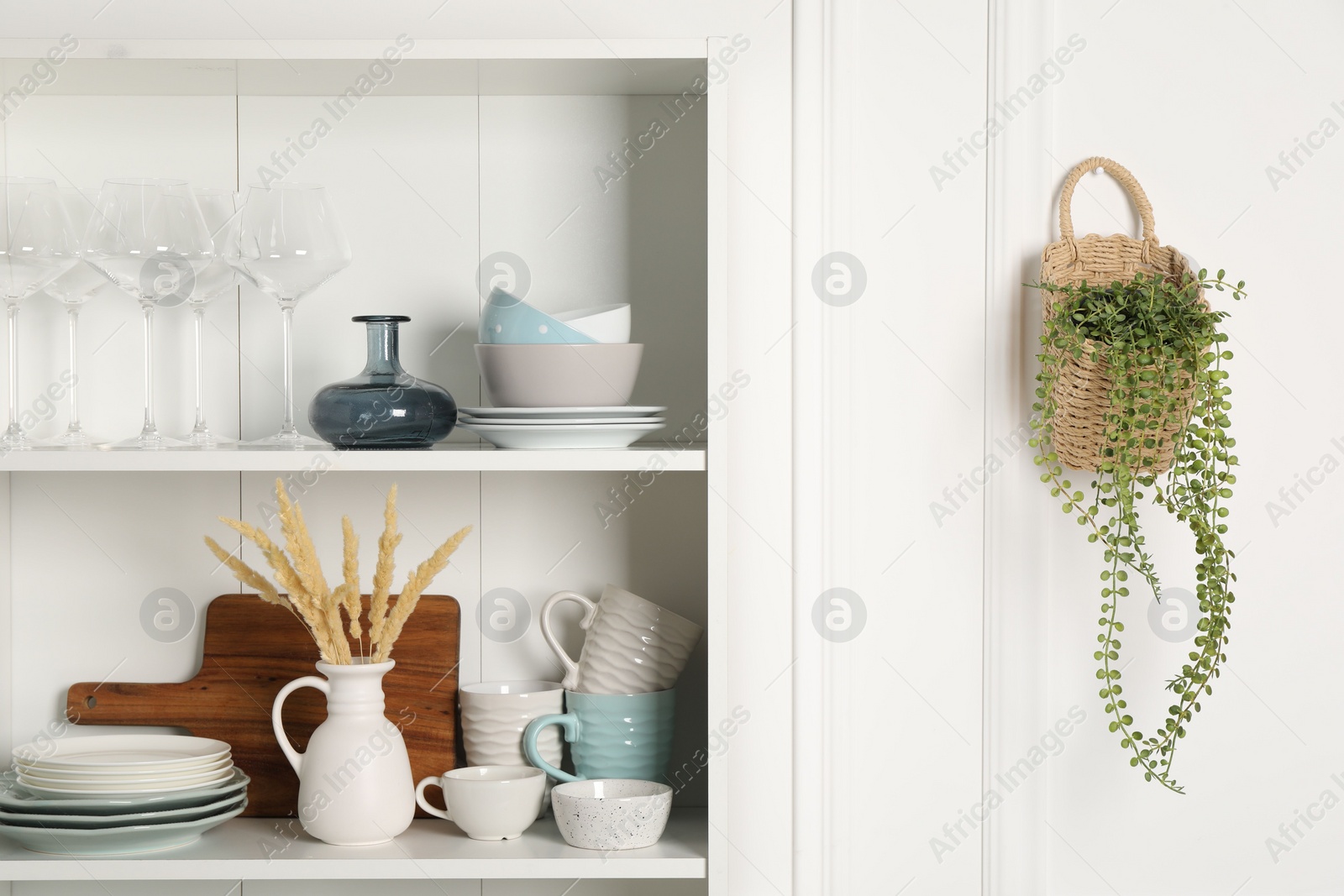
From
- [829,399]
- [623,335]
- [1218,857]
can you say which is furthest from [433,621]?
[1218,857]

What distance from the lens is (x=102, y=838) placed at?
1004 mm

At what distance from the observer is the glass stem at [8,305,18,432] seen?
109 cm

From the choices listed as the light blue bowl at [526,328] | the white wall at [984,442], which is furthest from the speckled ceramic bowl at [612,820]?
the light blue bowl at [526,328]

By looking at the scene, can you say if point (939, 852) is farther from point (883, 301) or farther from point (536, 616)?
point (883, 301)

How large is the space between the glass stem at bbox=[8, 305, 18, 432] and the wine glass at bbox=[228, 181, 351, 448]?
0.24m

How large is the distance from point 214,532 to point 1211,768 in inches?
47.5

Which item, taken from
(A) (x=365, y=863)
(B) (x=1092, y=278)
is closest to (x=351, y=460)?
(A) (x=365, y=863)

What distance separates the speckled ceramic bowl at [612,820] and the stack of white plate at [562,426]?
0.34 m

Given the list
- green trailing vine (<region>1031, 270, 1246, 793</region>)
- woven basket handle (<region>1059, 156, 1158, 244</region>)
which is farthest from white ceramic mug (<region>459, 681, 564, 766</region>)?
woven basket handle (<region>1059, 156, 1158, 244</region>)

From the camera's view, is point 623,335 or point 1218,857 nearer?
point 623,335

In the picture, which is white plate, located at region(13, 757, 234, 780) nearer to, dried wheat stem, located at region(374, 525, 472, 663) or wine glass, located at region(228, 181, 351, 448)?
dried wheat stem, located at region(374, 525, 472, 663)

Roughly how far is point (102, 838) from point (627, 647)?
1.75ft

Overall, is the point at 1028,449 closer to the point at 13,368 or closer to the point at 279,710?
the point at 279,710

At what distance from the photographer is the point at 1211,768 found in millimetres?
1252
